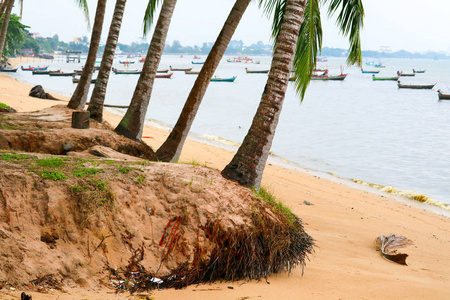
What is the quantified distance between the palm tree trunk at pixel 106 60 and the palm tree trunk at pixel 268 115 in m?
6.08

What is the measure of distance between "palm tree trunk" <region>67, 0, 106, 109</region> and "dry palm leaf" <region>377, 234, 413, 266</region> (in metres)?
9.12

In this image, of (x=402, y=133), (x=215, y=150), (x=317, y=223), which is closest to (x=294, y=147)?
(x=215, y=150)

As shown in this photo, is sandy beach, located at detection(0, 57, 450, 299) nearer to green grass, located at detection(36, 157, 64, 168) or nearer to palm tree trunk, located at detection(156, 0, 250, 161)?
green grass, located at detection(36, 157, 64, 168)

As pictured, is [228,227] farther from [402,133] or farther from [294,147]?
[402,133]

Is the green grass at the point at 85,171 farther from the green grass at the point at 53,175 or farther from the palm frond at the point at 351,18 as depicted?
the palm frond at the point at 351,18

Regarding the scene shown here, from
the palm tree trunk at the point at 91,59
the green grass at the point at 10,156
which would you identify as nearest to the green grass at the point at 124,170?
the green grass at the point at 10,156

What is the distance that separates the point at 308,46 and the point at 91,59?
6946mm

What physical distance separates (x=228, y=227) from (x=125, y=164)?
1653mm

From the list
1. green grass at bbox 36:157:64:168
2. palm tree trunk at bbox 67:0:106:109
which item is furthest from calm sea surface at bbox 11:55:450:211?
green grass at bbox 36:157:64:168

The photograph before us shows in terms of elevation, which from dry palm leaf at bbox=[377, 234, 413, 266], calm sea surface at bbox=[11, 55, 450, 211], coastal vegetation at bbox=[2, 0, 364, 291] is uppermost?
coastal vegetation at bbox=[2, 0, 364, 291]

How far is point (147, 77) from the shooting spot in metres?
10.0

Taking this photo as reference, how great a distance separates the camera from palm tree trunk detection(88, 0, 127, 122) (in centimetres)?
1146

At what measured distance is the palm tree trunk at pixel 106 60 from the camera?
37.6 ft

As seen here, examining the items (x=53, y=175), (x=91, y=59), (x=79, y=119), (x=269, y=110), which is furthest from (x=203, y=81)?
(x=91, y=59)
